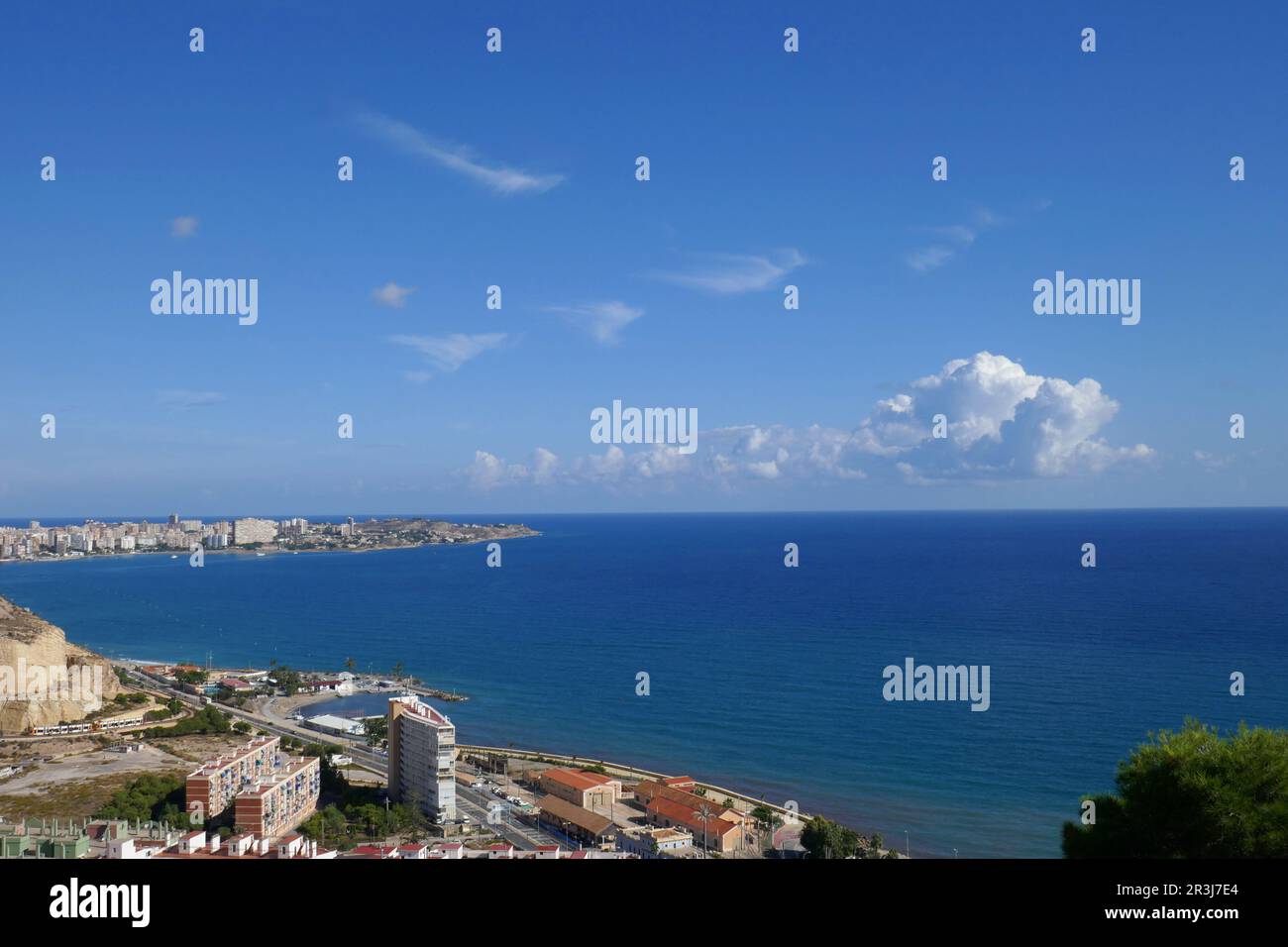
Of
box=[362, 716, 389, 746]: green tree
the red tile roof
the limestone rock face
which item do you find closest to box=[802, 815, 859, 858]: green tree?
the red tile roof

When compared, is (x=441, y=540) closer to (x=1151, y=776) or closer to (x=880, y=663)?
(x=880, y=663)

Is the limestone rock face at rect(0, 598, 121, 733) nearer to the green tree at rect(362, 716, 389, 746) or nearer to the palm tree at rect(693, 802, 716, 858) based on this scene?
the green tree at rect(362, 716, 389, 746)

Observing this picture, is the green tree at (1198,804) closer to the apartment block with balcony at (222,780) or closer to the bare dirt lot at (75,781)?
the apartment block with balcony at (222,780)

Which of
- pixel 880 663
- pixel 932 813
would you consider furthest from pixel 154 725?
pixel 880 663

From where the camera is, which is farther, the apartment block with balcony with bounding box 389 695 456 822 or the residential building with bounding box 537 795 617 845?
the apartment block with balcony with bounding box 389 695 456 822

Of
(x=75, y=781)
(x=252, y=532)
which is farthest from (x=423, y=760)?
(x=252, y=532)

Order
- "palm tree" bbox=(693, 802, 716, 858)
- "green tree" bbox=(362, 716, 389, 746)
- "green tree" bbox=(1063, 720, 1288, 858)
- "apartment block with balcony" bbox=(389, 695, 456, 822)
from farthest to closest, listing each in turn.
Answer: "green tree" bbox=(362, 716, 389, 746) → "apartment block with balcony" bbox=(389, 695, 456, 822) → "palm tree" bbox=(693, 802, 716, 858) → "green tree" bbox=(1063, 720, 1288, 858)
